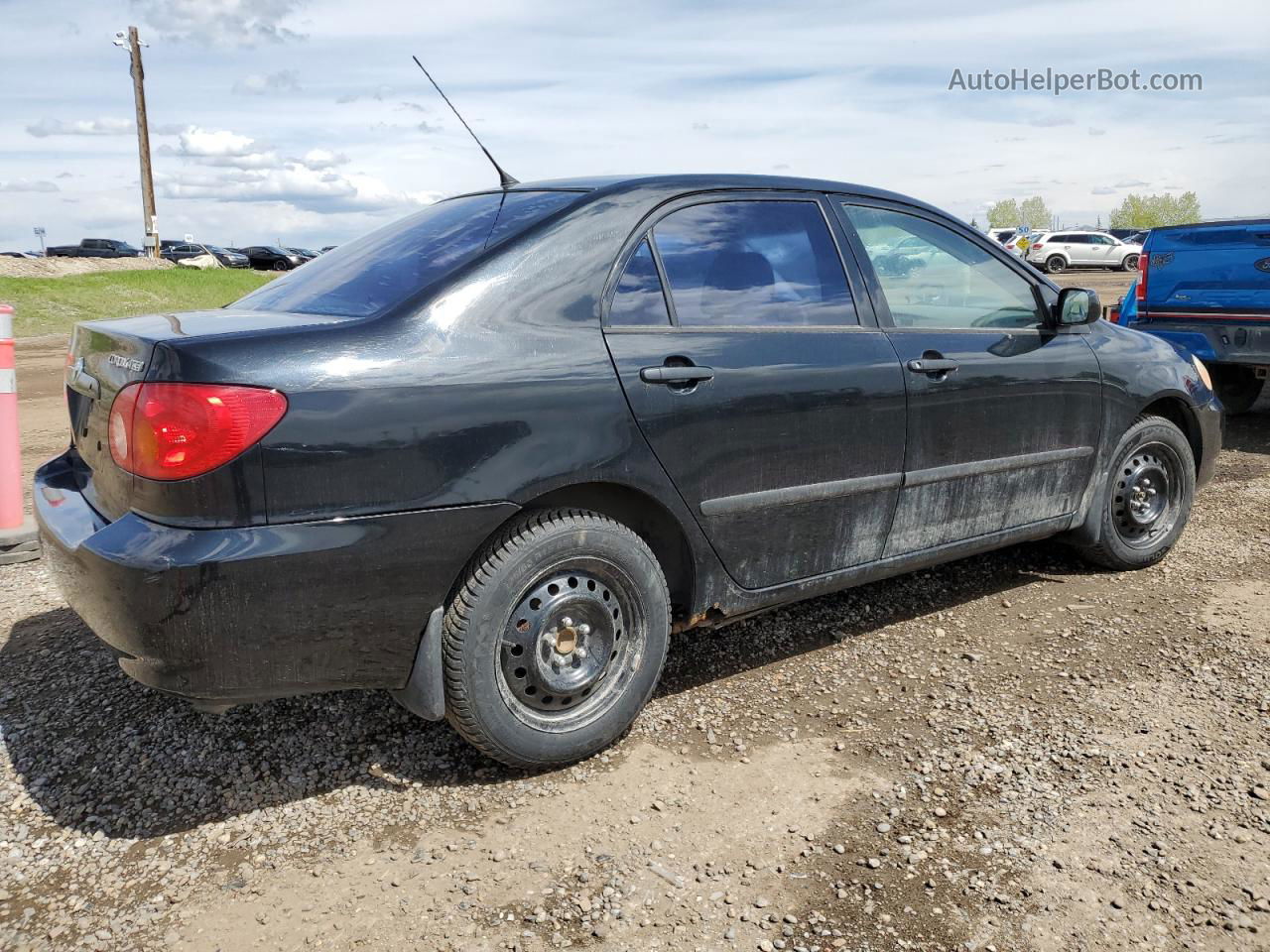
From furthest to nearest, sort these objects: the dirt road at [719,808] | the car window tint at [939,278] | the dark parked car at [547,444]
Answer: the car window tint at [939,278] < the dark parked car at [547,444] < the dirt road at [719,808]

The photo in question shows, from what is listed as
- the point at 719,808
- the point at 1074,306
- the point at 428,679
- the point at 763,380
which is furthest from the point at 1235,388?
the point at 428,679

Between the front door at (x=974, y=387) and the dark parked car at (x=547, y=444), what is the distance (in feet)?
0.05

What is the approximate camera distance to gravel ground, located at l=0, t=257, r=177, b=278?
24031 millimetres

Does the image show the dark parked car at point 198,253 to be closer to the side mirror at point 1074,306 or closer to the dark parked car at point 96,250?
the dark parked car at point 96,250

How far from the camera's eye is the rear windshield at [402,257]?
2.95 meters

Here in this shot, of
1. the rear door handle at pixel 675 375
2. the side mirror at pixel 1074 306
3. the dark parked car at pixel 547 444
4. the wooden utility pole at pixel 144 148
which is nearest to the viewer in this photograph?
the dark parked car at pixel 547 444

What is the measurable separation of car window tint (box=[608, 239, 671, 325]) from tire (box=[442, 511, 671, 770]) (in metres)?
0.59

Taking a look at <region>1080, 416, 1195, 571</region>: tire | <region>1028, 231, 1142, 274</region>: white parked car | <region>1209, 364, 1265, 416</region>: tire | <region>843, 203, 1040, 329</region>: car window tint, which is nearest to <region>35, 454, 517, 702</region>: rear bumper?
<region>843, 203, 1040, 329</region>: car window tint

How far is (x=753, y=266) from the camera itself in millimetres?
3414

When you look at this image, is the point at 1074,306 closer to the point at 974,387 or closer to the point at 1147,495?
the point at 974,387

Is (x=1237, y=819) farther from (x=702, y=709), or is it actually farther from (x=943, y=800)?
(x=702, y=709)

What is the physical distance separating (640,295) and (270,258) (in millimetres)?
48144

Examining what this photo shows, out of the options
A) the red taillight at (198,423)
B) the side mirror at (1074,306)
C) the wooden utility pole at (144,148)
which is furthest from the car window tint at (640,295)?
the wooden utility pole at (144,148)

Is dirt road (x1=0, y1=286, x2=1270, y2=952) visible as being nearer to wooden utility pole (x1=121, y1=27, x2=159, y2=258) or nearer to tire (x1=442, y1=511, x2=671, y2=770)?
tire (x1=442, y1=511, x2=671, y2=770)
